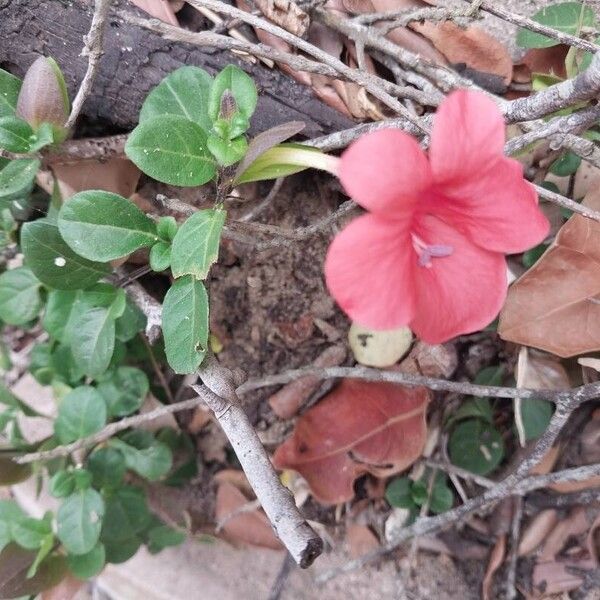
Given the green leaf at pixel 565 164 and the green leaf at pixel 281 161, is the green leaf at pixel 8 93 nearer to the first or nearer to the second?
the green leaf at pixel 281 161

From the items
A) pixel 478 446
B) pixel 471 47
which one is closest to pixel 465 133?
pixel 471 47

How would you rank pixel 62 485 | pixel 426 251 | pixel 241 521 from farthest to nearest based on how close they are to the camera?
pixel 241 521 → pixel 62 485 → pixel 426 251

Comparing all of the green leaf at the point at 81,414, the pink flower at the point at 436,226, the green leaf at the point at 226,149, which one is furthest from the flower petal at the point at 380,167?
the green leaf at the point at 81,414

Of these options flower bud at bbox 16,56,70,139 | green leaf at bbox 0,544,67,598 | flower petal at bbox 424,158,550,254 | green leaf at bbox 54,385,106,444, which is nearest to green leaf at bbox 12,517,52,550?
green leaf at bbox 0,544,67,598

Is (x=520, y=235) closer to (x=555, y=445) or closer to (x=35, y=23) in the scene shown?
(x=555, y=445)

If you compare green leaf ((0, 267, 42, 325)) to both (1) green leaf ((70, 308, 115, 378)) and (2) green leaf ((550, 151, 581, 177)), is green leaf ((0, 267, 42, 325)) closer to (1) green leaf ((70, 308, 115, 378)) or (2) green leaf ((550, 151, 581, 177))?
(1) green leaf ((70, 308, 115, 378))

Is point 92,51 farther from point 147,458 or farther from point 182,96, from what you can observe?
point 147,458
